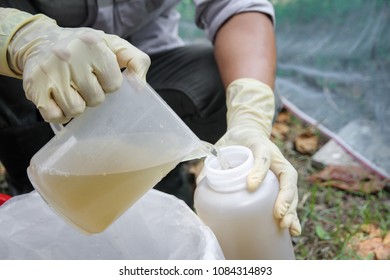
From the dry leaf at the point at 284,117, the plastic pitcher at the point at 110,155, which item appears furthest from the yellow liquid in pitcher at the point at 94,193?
the dry leaf at the point at 284,117

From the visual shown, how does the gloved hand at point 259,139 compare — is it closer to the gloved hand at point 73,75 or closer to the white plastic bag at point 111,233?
the white plastic bag at point 111,233

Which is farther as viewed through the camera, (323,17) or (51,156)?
(323,17)

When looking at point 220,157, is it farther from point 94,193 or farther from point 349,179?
point 349,179

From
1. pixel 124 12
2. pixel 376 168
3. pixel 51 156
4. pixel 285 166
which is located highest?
pixel 51 156

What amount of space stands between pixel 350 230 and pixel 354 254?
0.29 ft

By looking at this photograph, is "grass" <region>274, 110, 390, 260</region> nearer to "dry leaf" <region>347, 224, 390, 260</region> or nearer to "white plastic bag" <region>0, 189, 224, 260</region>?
"dry leaf" <region>347, 224, 390, 260</region>

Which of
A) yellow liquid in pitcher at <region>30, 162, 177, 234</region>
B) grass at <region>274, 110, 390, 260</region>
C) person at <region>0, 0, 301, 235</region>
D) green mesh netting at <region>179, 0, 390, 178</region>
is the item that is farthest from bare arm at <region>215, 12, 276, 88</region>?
yellow liquid in pitcher at <region>30, 162, 177, 234</region>

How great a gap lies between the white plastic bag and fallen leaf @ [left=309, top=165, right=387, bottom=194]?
80cm

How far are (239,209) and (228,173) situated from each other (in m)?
0.07

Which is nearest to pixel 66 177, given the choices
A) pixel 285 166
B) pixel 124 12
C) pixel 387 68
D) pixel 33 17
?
pixel 33 17

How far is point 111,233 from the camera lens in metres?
1.04

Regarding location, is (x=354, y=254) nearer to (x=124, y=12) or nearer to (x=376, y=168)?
(x=376, y=168)

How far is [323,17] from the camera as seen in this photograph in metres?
1.96

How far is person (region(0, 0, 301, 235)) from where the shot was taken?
828mm
